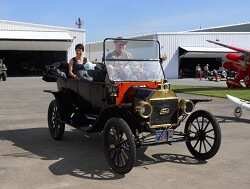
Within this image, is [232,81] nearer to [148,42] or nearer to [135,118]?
[148,42]

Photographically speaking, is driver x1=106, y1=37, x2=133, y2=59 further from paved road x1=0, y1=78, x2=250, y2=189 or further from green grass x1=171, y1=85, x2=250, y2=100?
green grass x1=171, y1=85, x2=250, y2=100

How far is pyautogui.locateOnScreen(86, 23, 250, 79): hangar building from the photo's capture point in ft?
124

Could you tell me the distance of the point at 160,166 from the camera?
518cm

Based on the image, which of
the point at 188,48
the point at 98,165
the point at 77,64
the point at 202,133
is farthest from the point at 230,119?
the point at 188,48

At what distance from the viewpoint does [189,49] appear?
3828 centimetres

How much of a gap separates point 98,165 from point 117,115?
80 centimetres

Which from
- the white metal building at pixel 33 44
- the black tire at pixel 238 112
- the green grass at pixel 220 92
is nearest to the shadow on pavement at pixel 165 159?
the black tire at pixel 238 112

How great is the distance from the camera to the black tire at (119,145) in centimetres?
457

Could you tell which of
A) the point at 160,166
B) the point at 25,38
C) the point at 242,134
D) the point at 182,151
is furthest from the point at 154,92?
the point at 25,38

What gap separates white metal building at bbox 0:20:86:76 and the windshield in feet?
105

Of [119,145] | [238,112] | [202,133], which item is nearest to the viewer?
[119,145]

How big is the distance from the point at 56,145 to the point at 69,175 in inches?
74.4

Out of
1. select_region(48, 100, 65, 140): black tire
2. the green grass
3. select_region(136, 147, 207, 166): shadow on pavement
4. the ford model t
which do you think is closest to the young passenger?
the ford model t

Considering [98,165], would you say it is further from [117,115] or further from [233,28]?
[233,28]
